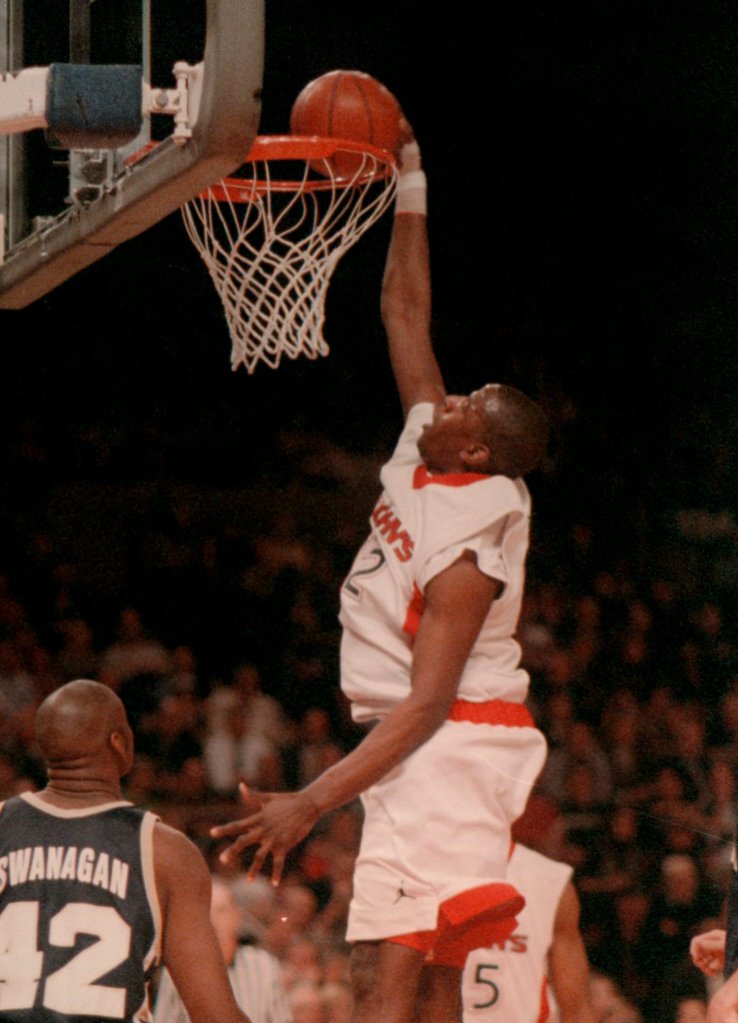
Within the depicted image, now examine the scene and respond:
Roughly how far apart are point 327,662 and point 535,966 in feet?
13.6

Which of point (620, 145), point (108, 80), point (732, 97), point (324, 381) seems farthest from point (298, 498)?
point (108, 80)

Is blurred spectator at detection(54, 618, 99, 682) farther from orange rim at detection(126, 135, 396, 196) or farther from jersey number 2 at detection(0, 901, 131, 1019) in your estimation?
jersey number 2 at detection(0, 901, 131, 1019)

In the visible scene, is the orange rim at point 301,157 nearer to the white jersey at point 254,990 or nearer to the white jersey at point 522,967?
the white jersey at point 522,967

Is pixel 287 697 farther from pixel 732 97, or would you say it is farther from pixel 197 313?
pixel 732 97

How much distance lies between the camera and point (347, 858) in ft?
15.6

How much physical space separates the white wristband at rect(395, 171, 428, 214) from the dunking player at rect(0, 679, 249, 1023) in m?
1.61

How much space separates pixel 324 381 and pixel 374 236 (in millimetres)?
889

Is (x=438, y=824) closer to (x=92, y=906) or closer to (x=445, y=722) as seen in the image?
(x=445, y=722)

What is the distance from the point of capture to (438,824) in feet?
9.86

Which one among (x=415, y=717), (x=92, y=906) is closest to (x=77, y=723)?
(x=92, y=906)

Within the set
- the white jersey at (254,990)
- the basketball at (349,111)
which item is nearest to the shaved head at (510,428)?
the basketball at (349,111)

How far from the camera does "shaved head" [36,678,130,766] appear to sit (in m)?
2.46

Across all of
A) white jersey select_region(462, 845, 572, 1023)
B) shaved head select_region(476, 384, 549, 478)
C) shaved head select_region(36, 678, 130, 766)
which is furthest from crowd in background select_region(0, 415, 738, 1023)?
shaved head select_region(36, 678, 130, 766)

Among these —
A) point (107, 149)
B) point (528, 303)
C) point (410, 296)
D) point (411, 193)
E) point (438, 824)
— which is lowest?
point (528, 303)
